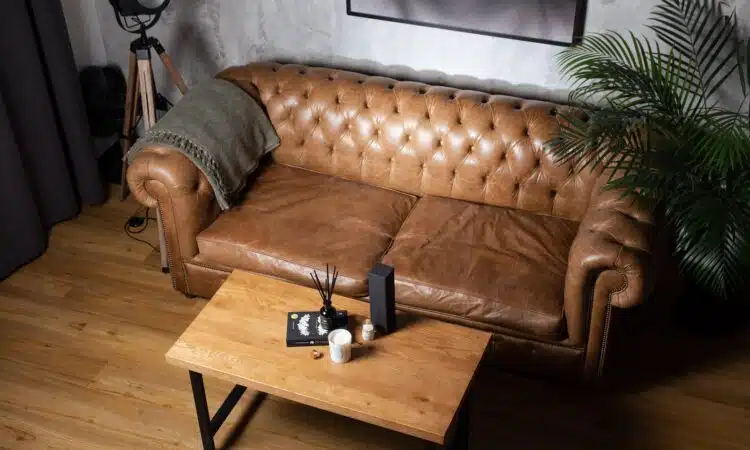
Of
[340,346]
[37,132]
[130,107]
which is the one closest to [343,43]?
[130,107]

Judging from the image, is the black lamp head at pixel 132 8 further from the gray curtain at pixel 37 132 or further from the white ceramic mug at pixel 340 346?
the white ceramic mug at pixel 340 346

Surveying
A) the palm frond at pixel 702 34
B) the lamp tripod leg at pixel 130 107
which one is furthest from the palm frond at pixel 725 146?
the lamp tripod leg at pixel 130 107

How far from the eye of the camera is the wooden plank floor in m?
2.75

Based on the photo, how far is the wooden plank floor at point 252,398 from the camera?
275cm

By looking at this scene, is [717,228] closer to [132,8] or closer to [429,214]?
[429,214]

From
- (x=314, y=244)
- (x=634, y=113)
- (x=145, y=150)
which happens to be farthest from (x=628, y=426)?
(x=145, y=150)

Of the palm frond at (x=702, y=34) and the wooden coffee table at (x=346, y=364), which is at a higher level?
the palm frond at (x=702, y=34)

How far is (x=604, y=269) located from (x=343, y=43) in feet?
5.48

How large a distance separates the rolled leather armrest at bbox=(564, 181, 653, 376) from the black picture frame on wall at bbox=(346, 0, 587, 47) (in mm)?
773

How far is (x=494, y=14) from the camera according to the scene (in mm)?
3270

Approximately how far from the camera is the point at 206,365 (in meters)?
2.43

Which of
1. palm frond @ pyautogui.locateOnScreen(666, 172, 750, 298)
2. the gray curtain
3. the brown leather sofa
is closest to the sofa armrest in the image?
the brown leather sofa

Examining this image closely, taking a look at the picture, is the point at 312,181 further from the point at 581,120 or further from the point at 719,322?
the point at 719,322

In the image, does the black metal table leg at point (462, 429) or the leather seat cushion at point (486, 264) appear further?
the leather seat cushion at point (486, 264)
